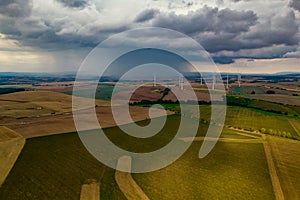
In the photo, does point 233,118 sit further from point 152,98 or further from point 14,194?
point 14,194

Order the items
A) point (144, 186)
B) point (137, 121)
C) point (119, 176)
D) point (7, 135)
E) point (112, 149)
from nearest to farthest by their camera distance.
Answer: point (144, 186) → point (119, 176) → point (112, 149) → point (7, 135) → point (137, 121)

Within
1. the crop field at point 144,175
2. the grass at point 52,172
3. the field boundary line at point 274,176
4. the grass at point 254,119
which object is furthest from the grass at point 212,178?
the grass at point 254,119

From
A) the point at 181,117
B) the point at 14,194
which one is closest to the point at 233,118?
the point at 181,117

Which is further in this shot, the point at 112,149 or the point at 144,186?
the point at 112,149

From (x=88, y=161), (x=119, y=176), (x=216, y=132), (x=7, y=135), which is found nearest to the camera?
(x=119, y=176)

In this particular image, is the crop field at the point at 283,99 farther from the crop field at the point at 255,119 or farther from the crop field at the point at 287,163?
the crop field at the point at 287,163

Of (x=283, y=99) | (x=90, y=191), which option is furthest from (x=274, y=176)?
(x=283, y=99)

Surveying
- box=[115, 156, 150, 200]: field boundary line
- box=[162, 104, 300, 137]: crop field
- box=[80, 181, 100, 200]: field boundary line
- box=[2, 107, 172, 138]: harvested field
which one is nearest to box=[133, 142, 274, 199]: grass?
box=[115, 156, 150, 200]: field boundary line
